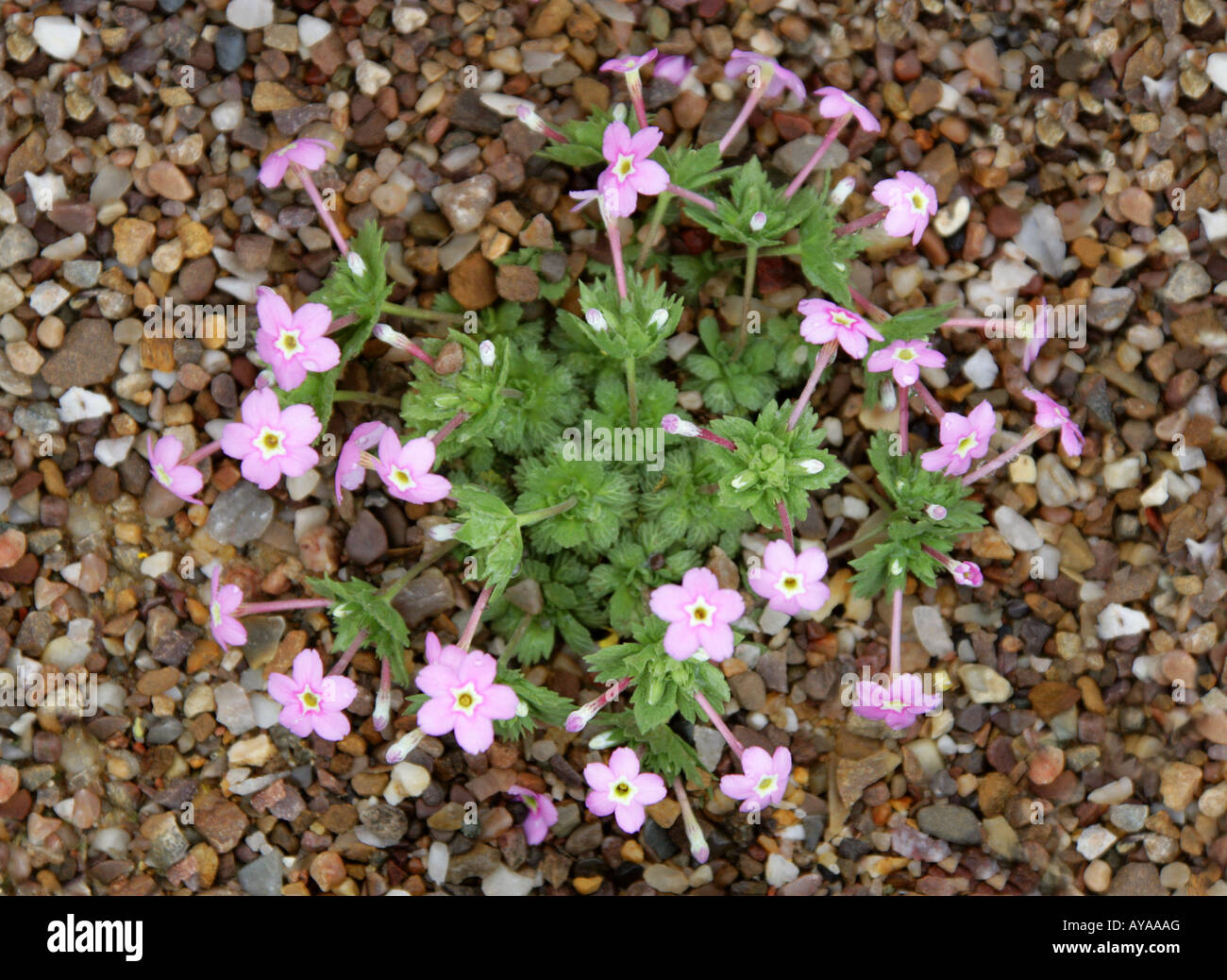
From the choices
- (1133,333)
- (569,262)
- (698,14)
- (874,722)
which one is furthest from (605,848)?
(698,14)

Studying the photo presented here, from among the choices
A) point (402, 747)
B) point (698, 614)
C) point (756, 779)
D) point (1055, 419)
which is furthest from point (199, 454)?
point (1055, 419)

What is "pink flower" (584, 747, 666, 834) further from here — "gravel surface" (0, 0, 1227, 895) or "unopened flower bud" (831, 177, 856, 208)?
"unopened flower bud" (831, 177, 856, 208)

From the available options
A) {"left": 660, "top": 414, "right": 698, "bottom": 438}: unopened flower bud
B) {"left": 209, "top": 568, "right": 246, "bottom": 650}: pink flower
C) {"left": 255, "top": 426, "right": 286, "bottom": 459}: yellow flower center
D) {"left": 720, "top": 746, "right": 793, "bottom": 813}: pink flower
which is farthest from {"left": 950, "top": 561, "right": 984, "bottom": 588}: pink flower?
{"left": 209, "top": 568, "right": 246, "bottom": 650}: pink flower

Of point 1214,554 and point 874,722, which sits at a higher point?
point 1214,554

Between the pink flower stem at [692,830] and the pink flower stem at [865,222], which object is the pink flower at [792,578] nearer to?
the pink flower stem at [692,830]

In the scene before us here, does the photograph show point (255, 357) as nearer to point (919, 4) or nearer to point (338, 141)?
point (338, 141)

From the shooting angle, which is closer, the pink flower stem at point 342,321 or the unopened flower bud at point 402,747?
the unopened flower bud at point 402,747

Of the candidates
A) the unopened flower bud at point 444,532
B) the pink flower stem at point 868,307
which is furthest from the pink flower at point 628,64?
the unopened flower bud at point 444,532
